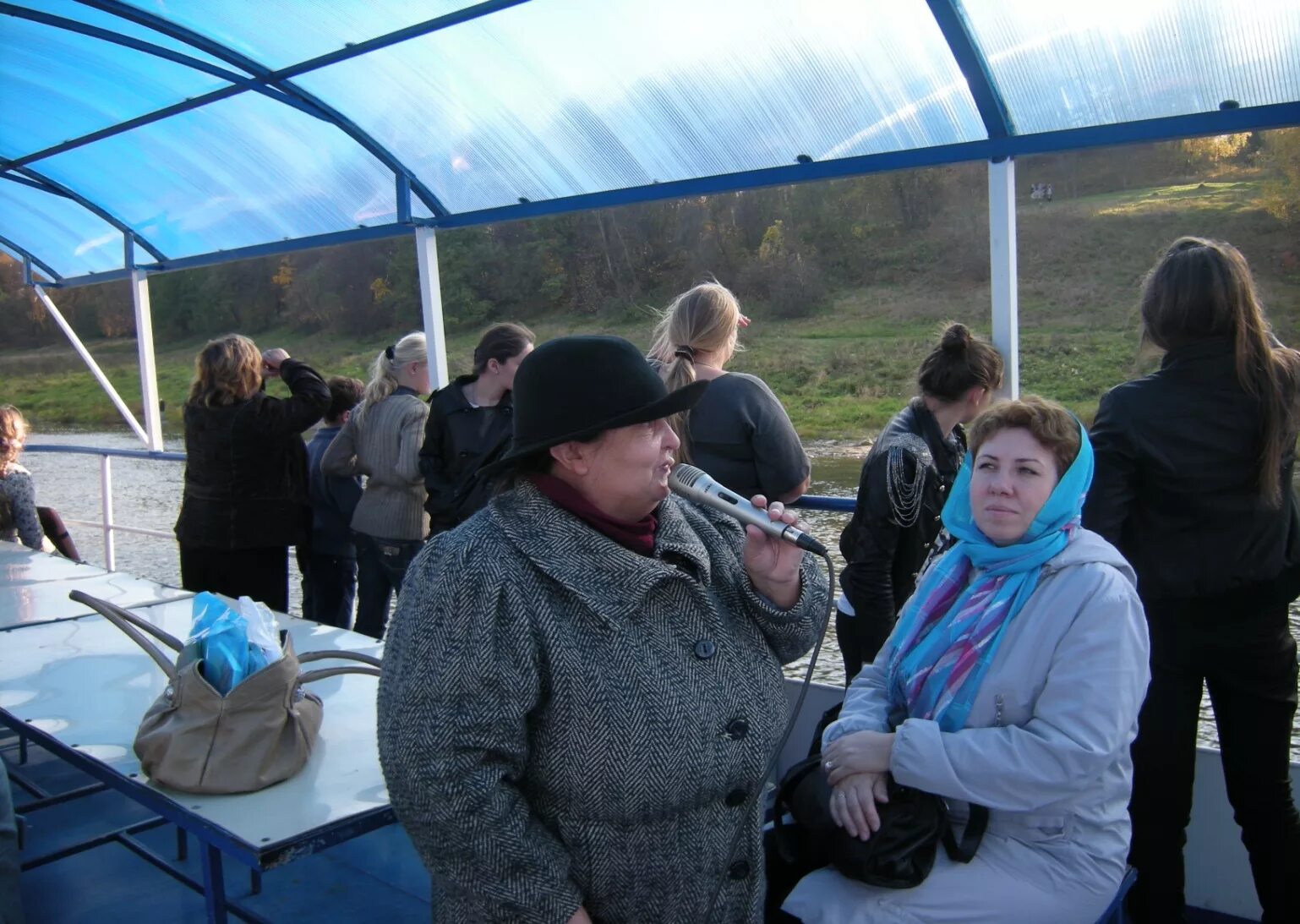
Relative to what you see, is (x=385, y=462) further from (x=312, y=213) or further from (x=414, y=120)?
(x=312, y=213)

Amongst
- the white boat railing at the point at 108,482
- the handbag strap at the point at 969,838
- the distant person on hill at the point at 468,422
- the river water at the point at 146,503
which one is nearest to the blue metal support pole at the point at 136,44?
the distant person on hill at the point at 468,422

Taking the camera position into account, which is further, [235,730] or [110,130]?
[110,130]

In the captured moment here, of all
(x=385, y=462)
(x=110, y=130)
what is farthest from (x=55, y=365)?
(x=385, y=462)

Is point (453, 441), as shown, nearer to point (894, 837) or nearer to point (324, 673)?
point (324, 673)

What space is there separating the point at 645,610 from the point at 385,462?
2.81 m

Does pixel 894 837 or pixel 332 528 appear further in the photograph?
pixel 332 528

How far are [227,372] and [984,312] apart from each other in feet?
79.5

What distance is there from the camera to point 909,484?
2898 millimetres

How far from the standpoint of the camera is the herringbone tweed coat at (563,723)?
1423 mm

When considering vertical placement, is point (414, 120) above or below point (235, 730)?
above

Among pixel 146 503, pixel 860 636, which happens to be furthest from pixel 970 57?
pixel 146 503

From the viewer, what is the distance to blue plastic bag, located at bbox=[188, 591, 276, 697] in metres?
2.02

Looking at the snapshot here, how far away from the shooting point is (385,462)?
4.17 meters

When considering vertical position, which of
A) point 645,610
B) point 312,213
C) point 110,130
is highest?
point 110,130
